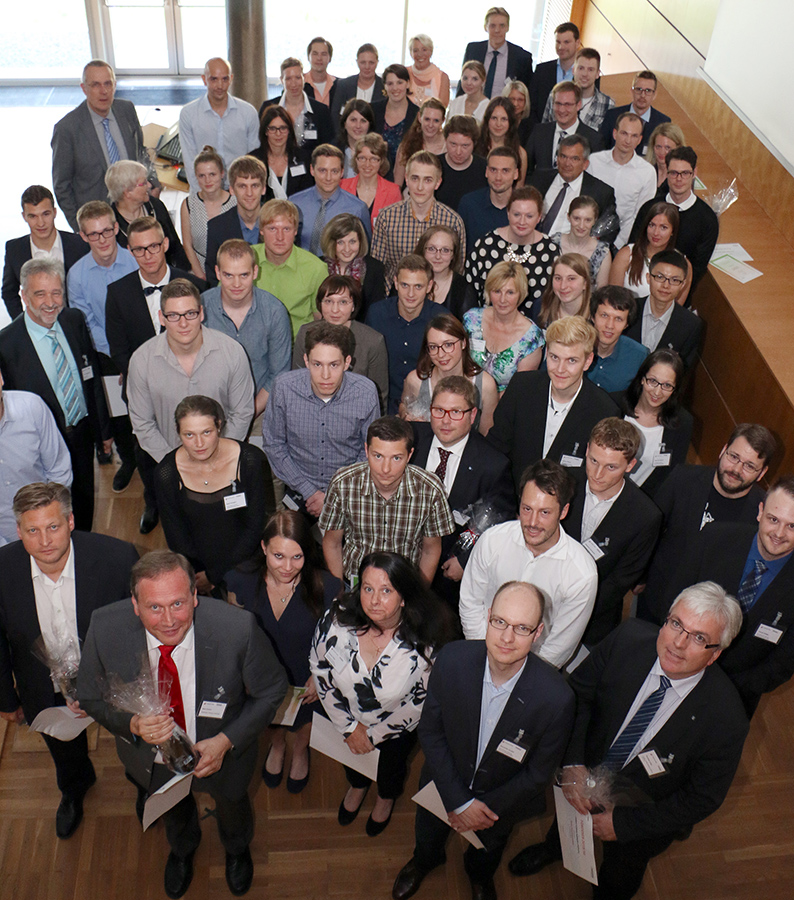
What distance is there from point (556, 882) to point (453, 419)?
1.97m

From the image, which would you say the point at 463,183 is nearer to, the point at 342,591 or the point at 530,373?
the point at 530,373

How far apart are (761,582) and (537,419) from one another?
4.02 ft

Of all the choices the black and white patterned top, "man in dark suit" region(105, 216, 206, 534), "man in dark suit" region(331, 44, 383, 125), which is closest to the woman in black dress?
the black and white patterned top

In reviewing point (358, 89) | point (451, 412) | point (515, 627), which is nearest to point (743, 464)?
point (451, 412)

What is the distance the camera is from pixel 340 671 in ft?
9.77

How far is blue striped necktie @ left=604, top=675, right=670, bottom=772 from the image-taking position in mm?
2795

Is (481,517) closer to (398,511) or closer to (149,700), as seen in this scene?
(398,511)

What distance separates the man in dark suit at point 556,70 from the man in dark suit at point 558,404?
16.7 ft

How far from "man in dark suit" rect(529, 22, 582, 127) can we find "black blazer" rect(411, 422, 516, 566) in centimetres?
556

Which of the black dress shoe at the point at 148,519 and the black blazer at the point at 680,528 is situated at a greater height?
the black blazer at the point at 680,528

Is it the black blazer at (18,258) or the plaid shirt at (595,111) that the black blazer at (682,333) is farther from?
the plaid shirt at (595,111)

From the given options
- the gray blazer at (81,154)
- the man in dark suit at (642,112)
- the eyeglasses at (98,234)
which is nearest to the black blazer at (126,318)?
the eyeglasses at (98,234)

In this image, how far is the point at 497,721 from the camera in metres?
2.80

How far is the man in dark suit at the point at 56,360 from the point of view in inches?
159
